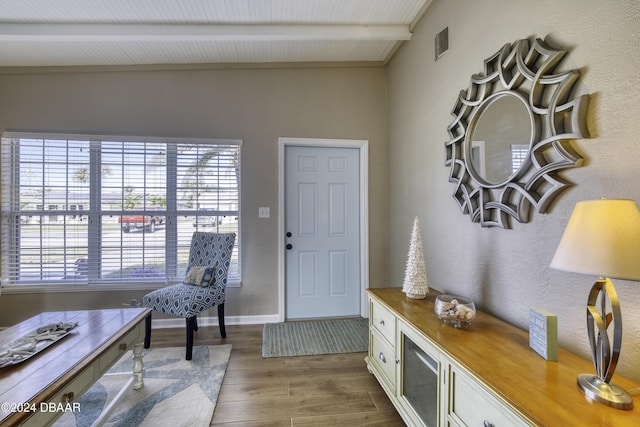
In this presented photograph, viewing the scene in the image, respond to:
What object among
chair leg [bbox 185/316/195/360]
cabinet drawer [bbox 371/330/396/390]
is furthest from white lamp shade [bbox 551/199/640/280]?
chair leg [bbox 185/316/195/360]

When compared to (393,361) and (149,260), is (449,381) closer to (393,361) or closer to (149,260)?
(393,361)

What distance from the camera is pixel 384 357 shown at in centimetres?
180

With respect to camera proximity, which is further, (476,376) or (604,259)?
(476,376)

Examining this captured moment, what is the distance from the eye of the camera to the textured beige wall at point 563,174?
Answer: 3.19 ft

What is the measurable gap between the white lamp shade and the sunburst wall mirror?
1.35 ft

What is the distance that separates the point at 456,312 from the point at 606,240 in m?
0.75

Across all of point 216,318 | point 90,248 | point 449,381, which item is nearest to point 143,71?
point 90,248

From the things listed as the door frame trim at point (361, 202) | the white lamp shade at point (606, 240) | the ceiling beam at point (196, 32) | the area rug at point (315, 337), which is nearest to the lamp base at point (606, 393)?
the white lamp shade at point (606, 240)

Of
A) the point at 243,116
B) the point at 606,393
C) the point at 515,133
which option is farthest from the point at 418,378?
the point at 243,116

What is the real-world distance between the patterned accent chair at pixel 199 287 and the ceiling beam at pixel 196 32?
1.79 meters

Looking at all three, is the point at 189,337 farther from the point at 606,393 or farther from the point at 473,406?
the point at 606,393

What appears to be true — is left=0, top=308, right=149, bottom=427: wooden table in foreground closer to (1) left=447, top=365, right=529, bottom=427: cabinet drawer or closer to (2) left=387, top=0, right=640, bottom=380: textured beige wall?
(1) left=447, top=365, right=529, bottom=427: cabinet drawer

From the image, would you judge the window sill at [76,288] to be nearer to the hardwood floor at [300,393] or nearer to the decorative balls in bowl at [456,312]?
the hardwood floor at [300,393]

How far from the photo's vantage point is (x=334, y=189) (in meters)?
3.11
